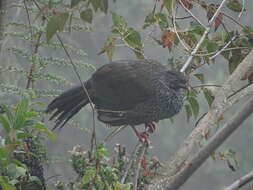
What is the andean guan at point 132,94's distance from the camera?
2656 mm

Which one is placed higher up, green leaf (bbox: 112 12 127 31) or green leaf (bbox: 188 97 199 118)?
green leaf (bbox: 112 12 127 31)

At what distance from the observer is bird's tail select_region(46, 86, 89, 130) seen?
2.57m

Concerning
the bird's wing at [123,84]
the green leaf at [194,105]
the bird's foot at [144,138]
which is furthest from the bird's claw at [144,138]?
the bird's wing at [123,84]

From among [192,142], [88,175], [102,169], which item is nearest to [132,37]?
[102,169]

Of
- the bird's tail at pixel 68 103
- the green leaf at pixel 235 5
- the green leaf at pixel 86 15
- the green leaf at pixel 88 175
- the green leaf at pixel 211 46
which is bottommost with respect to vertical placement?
the bird's tail at pixel 68 103

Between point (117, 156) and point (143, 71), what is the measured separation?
74cm

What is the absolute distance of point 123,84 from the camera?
275 cm

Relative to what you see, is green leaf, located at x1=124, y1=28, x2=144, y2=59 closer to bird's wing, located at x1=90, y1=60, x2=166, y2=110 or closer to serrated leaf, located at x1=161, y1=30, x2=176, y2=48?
serrated leaf, located at x1=161, y1=30, x2=176, y2=48

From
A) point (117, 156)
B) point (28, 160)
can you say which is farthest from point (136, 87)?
point (28, 160)

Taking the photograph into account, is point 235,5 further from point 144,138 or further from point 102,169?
point 102,169

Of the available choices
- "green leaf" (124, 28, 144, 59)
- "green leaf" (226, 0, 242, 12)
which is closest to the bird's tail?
"green leaf" (124, 28, 144, 59)

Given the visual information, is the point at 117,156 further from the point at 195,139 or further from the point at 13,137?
the point at 195,139

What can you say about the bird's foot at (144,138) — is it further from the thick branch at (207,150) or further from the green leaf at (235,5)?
the thick branch at (207,150)

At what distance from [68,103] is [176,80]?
53 cm
